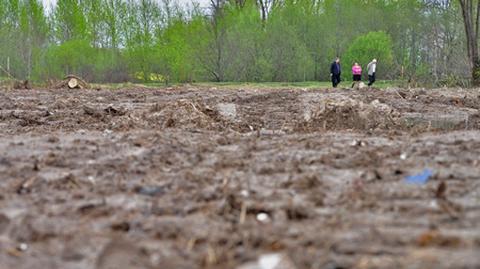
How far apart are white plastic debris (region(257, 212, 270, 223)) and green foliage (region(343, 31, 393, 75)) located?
1332 inches

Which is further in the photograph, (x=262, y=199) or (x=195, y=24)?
(x=195, y=24)

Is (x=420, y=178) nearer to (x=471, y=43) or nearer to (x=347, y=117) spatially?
(x=347, y=117)

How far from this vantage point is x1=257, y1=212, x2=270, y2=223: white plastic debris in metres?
3.45

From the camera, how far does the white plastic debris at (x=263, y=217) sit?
3.45 metres

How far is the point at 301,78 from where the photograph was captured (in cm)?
3912

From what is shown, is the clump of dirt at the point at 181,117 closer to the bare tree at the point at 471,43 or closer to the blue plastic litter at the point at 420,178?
the blue plastic litter at the point at 420,178

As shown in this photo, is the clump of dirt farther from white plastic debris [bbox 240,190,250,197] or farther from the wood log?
the wood log

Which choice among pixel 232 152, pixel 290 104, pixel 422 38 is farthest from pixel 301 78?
pixel 232 152

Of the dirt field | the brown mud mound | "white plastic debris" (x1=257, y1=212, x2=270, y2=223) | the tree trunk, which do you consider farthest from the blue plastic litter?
the tree trunk

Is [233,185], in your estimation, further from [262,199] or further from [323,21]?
[323,21]

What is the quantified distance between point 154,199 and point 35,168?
1637mm

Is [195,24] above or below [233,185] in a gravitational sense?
above

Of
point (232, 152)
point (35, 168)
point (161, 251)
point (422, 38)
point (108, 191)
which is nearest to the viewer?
point (161, 251)

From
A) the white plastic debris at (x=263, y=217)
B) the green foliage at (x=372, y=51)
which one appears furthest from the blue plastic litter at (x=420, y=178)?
the green foliage at (x=372, y=51)
